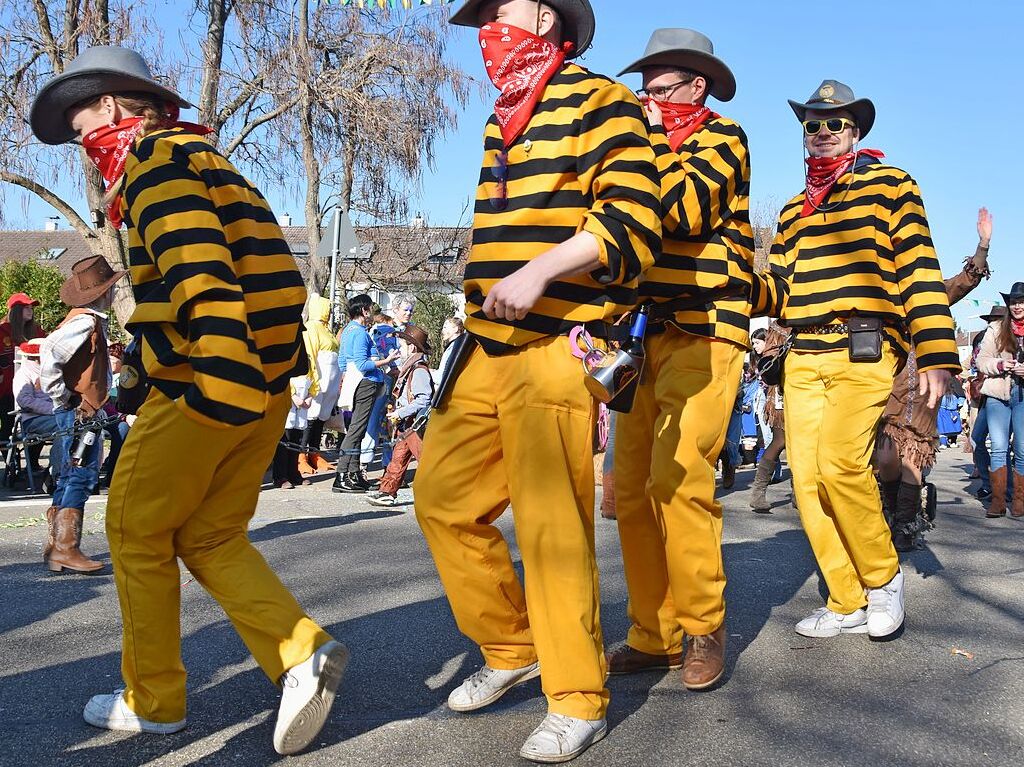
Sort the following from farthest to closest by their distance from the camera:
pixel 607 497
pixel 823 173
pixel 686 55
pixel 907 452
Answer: pixel 607 497 < pixel 907 452 < pixel 823 173 < pixel 686 55

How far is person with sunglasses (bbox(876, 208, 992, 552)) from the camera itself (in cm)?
651

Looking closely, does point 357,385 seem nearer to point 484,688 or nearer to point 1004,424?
point 1004,424

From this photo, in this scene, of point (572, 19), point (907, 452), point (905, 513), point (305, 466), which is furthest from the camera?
point (305, 466)

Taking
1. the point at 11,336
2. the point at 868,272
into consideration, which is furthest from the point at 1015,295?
the point at 11,336

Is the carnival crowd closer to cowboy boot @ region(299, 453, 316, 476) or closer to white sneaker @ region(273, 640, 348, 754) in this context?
white sneaker @ region(273, 640, 348, 754)

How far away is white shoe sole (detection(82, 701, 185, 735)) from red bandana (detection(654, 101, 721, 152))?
8.08 feet

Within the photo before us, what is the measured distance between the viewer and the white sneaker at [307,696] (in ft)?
9.39

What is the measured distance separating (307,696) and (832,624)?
2.39 meters

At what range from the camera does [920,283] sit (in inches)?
172

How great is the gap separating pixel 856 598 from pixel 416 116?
15813 millimetres

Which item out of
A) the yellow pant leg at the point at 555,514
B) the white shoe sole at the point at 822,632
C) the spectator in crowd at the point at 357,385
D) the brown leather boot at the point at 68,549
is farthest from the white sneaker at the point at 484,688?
the spectator in crowd at the point at 357,385

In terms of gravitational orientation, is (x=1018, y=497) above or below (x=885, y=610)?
below

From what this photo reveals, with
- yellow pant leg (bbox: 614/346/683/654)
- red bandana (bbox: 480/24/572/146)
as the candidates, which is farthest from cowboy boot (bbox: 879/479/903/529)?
red bandana (bbox: 480/24/572/146)

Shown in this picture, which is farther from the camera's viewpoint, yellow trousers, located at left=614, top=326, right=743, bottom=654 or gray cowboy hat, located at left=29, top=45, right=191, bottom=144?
yellow trousers, located at left=614, top=326, right=743, bottom=654
